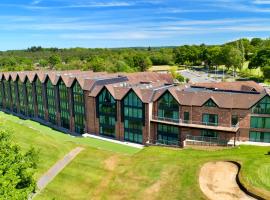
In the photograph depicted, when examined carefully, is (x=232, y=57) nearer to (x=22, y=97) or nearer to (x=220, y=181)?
(x=22, y=97)

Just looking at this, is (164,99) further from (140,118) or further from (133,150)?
(133,150)

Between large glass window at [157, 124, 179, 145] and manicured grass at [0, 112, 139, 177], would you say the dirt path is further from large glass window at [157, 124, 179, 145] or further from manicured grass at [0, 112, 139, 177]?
manicured grass at [0, 112, 139, 177]

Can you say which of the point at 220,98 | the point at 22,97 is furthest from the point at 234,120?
the point at 22,97

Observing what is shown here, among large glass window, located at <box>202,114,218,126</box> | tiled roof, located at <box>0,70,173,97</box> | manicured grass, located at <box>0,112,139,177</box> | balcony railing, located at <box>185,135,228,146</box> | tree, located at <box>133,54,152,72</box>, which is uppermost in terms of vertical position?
tree, located at <box>133,54,152,72</box>

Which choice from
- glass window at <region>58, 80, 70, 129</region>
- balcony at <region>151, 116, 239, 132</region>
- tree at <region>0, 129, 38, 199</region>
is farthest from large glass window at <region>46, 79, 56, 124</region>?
tree at <region>0, 129, 38, 199</region>

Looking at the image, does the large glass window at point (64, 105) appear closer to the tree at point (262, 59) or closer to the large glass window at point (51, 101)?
the large glass window at point (51, 101)

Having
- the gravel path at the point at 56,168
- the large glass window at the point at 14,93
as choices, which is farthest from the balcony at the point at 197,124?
the large glass window at the point at 14,93
